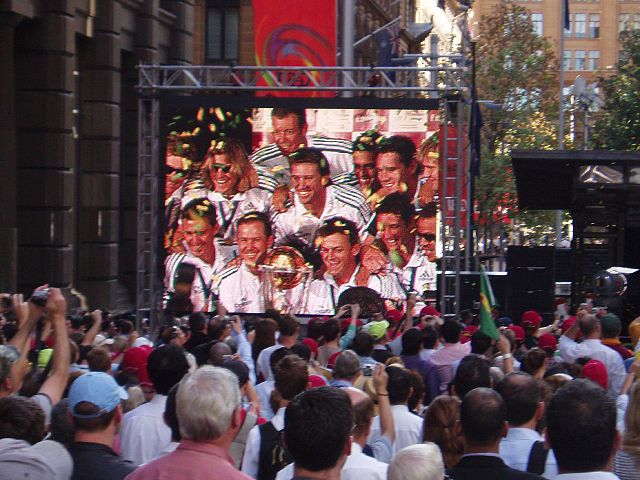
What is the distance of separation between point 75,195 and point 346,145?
20.8ft

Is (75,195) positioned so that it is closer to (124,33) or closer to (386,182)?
(124,33)

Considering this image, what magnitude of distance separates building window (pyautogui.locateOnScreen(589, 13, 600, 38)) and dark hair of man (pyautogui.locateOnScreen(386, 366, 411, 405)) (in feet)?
443

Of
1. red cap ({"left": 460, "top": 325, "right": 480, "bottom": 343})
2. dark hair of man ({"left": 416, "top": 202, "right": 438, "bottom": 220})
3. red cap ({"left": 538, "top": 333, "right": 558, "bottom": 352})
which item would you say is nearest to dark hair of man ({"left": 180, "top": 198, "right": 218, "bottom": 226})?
dark hair of man ({"left": 416, "top": 202, "right": 438, "bottom": 220})

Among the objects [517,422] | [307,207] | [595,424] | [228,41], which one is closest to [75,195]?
[307,207]

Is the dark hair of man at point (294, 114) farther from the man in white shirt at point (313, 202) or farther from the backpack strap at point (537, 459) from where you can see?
the backpack strap at point (537, 459)

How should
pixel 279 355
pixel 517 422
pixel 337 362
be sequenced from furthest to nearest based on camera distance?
pixel 279 355, pixel 337 362, pixel 517 422

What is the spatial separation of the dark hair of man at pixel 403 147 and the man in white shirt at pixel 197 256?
3.20 meters

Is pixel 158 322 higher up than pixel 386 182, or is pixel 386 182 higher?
pixel 386 182

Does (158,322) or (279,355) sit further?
(158,322)

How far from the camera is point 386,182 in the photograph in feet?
73.5

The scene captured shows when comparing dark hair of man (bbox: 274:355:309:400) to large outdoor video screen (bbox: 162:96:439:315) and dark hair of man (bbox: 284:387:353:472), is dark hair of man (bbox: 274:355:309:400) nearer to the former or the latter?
dark hair of man (bbox: 284:387:353:472)

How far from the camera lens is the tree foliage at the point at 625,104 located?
158 ft

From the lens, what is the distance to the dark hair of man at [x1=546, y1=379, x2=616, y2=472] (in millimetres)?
4840

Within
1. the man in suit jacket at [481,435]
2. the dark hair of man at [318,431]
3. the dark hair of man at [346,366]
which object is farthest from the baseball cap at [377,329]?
the dark hair of man at [318,431]
